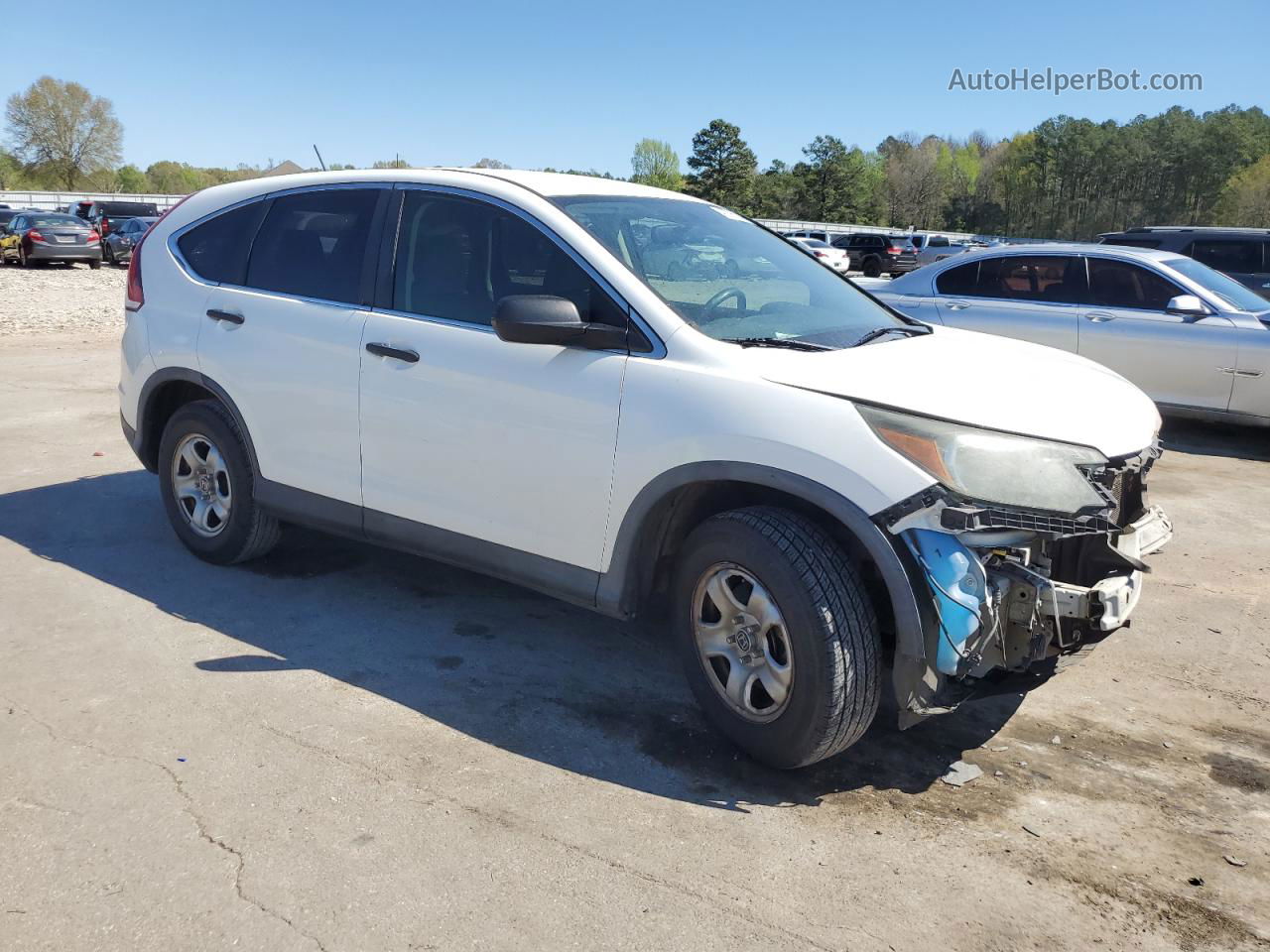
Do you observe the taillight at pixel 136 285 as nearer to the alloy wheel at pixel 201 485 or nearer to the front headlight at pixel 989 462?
the alloy wheel at pixel 201 485

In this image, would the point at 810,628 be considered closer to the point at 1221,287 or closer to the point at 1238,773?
the point at 1238,773

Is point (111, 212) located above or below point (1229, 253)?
above

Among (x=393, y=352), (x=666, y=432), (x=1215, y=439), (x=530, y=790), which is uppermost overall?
(x=393, y=352)

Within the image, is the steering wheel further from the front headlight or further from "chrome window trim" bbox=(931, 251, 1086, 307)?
"chrome window trim" bbox=(931, 251, 1086, 307)

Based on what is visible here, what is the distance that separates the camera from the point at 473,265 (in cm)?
427

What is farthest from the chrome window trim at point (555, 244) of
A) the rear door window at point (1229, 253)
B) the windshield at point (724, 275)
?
the rear door window at point (1229, 253)

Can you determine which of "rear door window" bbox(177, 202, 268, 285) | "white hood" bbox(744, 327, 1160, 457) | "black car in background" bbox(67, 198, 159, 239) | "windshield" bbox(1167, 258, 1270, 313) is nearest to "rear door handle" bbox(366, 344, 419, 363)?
"rear door window" bbox(177, 202, 268, 285)

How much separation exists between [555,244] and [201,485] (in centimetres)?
248

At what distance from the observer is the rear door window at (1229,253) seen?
1271 centimetres

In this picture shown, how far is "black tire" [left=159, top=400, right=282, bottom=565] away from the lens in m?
5.05

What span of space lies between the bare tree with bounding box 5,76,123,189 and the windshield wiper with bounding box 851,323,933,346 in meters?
104

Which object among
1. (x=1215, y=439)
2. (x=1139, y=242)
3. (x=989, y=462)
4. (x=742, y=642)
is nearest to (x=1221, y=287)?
(x=1215, y=439)

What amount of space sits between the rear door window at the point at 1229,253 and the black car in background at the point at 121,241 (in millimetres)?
27515

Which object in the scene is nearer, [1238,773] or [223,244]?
[1238,773]
